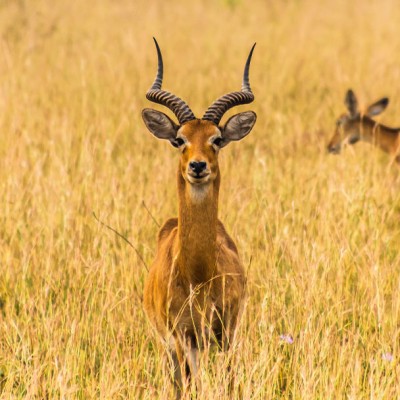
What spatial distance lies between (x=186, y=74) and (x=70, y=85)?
5.23ft

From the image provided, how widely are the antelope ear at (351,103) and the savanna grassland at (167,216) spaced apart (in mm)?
345

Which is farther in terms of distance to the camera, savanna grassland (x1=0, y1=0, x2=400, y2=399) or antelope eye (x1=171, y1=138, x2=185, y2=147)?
antelope eye (x1=171, y1=138, x2=185, y2=147)

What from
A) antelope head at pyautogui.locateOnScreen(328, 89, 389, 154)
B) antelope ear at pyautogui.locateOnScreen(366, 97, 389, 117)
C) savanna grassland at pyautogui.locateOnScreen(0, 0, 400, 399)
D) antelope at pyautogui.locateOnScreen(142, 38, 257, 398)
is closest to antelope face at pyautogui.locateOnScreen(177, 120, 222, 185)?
antelope at pyautogui.locateOnScreen(142, 38, 257, 398)

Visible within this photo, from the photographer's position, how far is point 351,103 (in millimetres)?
9641

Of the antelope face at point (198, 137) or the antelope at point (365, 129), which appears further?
the antelope at point (365, 129)

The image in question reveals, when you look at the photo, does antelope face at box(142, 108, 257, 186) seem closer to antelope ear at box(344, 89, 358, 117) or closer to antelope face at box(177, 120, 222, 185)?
antelope face at box(177, 120, 222, 185)

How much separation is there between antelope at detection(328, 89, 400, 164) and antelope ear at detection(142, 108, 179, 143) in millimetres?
4282

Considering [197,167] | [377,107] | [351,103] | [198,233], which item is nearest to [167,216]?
[198,233]

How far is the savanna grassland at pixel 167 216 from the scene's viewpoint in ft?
13.9

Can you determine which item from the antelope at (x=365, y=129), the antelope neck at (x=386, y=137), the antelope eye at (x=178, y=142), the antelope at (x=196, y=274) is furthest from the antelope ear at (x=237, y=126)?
the antelope neck at (x=386, y=137)

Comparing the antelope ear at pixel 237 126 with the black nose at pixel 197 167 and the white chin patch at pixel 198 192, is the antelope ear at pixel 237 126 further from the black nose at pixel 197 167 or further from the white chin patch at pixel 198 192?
the black nose at pixel 197 167

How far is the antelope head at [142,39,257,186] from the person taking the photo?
4.39 metres

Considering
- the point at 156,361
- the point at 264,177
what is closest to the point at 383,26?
the point at 264,177

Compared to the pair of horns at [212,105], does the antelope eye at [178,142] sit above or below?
below
